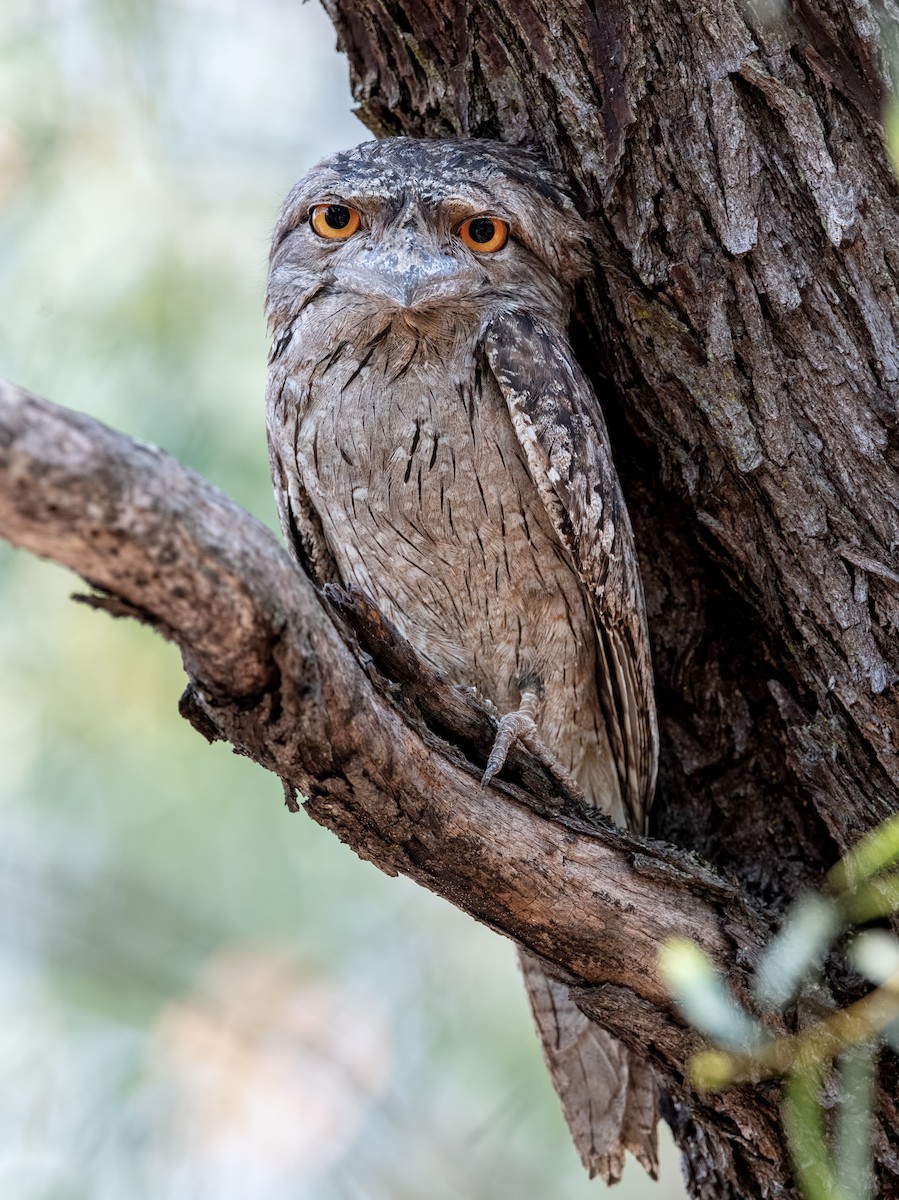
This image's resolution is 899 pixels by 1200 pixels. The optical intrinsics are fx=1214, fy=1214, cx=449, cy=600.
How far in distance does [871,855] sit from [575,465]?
2.84 ft

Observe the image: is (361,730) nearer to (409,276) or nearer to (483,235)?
(409,276)

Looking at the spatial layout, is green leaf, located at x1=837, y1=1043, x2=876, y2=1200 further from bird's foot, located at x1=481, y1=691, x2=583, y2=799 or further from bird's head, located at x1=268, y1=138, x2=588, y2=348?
bird's head, located at x1=268, y1=138, x2=588, y2=348

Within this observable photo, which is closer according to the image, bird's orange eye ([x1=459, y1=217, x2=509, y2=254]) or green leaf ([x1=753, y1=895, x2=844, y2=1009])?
green leaf ([x1=753, y1=895, x2=844, y2=1009])

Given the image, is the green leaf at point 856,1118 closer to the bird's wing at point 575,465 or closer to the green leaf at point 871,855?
the green leaf at point 871,855

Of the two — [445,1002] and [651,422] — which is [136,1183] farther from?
[651,422]

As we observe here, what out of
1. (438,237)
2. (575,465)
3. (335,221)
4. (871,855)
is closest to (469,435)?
(575,465)

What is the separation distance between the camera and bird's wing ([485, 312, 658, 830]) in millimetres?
2293

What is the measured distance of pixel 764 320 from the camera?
2145 millimetres

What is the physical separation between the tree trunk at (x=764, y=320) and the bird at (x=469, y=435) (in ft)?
0.49

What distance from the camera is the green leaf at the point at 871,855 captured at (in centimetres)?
196

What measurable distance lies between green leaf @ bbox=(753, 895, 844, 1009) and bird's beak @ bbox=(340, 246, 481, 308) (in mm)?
1308

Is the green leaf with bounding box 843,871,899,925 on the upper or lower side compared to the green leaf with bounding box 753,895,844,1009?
upper

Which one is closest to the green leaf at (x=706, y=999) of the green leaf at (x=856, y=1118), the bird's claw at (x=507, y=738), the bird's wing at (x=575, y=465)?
the green leaf at (x=856, y=1118)

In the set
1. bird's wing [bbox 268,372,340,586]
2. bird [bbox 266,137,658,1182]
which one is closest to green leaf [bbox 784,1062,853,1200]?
bird [bbox 266,137,658,1182]
